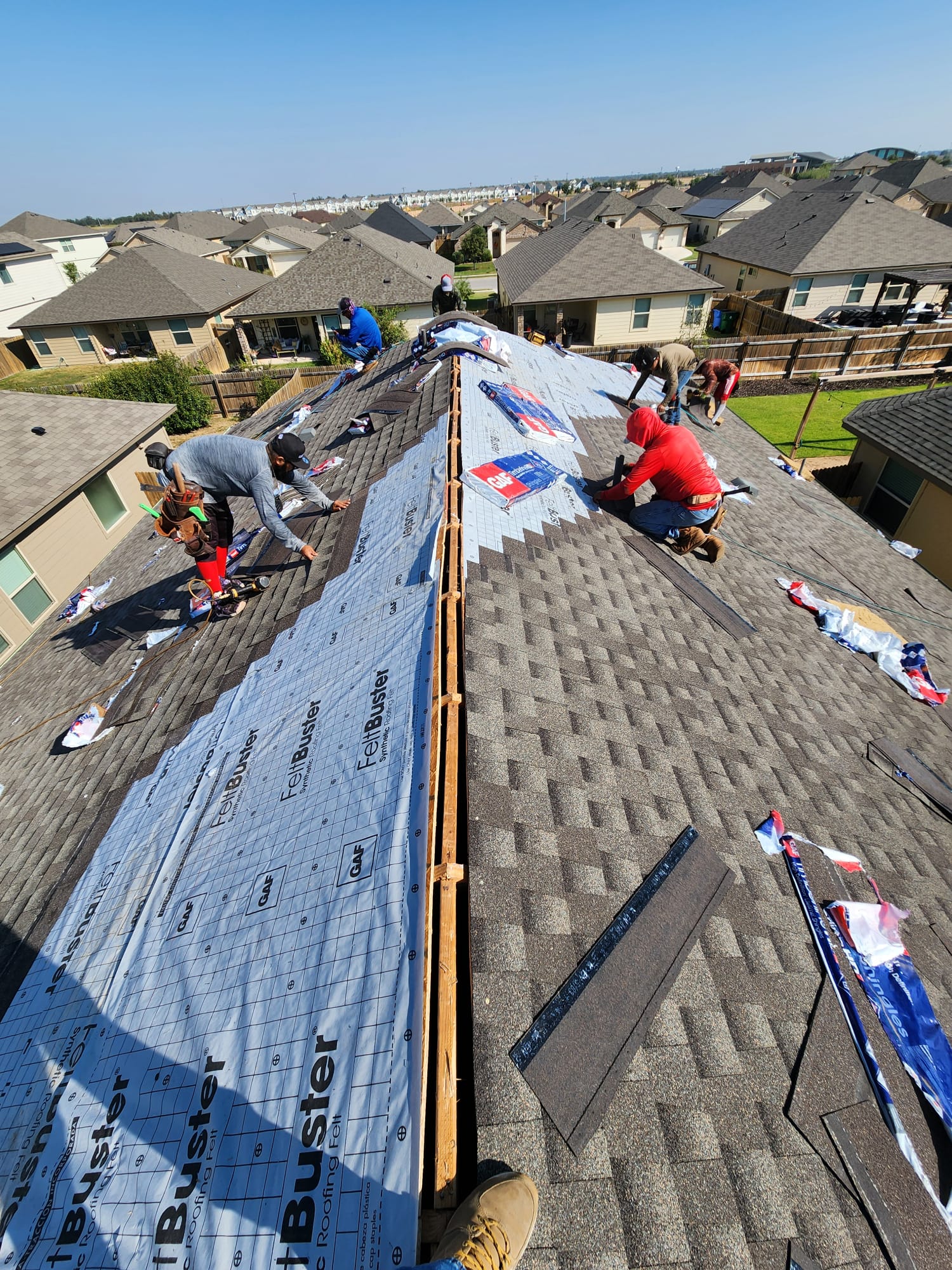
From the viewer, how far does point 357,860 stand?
9.43 ft

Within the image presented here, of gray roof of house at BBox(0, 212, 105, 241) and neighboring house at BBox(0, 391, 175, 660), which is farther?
gray roof of house at BBox(0, 212, 105, 241)

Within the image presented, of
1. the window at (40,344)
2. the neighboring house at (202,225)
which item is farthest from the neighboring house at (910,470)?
the neighboring house at (202,225)

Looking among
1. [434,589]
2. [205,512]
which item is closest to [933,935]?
[434,589]

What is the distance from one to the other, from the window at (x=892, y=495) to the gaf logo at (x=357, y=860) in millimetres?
16064

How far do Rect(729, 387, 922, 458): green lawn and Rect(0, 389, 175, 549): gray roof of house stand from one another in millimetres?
19976

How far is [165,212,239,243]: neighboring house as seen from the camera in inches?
2501

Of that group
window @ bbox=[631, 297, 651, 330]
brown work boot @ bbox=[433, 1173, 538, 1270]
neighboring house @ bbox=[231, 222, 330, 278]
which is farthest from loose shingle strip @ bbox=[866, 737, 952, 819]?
neighboring house @ bbox=[231, 222, 330, 278]

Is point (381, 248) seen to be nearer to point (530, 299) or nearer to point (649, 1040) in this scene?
point (530, 299)

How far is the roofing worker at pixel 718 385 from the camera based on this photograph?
12.4 metres

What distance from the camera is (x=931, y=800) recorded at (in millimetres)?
4941

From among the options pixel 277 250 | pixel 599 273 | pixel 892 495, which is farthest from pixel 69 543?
pixel 277 250

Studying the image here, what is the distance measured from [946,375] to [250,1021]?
3252cm

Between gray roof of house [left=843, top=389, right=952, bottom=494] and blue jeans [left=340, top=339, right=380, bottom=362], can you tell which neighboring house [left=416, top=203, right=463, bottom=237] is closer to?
blue jeans [left=340, top=339, right=380, bottom=362]

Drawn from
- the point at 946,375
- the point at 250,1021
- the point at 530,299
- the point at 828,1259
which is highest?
the point at 250,1021
